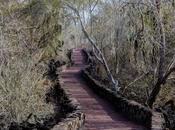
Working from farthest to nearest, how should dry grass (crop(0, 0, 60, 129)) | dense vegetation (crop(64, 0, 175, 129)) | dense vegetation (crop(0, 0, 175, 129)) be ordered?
1. dense vegetation (crop(64, 0, 175, 129))
2. dense vegetation (crop(0, 0, 175, 129))
3. dry grass (crop(0, 0, 60, 129))

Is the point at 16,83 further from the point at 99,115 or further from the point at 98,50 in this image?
the point at 98,50

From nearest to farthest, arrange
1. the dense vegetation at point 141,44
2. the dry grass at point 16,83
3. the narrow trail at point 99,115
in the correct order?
1. the narrow trail at point 99,115
2. the dry grass at point 16,83
3. the dense vegetation at point 141,44

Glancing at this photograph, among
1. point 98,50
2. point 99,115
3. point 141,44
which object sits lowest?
point 99,115

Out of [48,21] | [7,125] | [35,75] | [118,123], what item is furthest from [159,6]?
[48,21]

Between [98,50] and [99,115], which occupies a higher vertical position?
[98,50]

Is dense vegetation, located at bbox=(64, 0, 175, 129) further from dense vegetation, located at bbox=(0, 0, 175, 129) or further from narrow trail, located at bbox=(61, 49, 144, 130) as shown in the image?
narrow trail, located at bbox=(61, 49, 144, 130)

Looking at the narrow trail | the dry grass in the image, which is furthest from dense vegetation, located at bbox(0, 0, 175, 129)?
the narrow trail

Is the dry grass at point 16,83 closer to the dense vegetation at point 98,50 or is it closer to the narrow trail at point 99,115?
the dense vegetation at point 98,50

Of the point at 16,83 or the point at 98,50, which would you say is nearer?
the point at 16,83

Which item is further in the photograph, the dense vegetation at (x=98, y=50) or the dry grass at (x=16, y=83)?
the dense vegetation at (x=98, y=50)

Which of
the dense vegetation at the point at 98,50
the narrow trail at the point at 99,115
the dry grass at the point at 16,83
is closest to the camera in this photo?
the narrow trail at the point at 99,115

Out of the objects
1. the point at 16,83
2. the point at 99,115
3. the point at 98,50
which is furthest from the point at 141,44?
the point at 16,83

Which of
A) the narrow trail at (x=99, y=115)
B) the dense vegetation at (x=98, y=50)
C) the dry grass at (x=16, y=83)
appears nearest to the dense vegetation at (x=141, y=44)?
the dense vegetation at (x=98, y=50)

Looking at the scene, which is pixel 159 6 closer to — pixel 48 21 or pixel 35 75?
pixel 35 75
